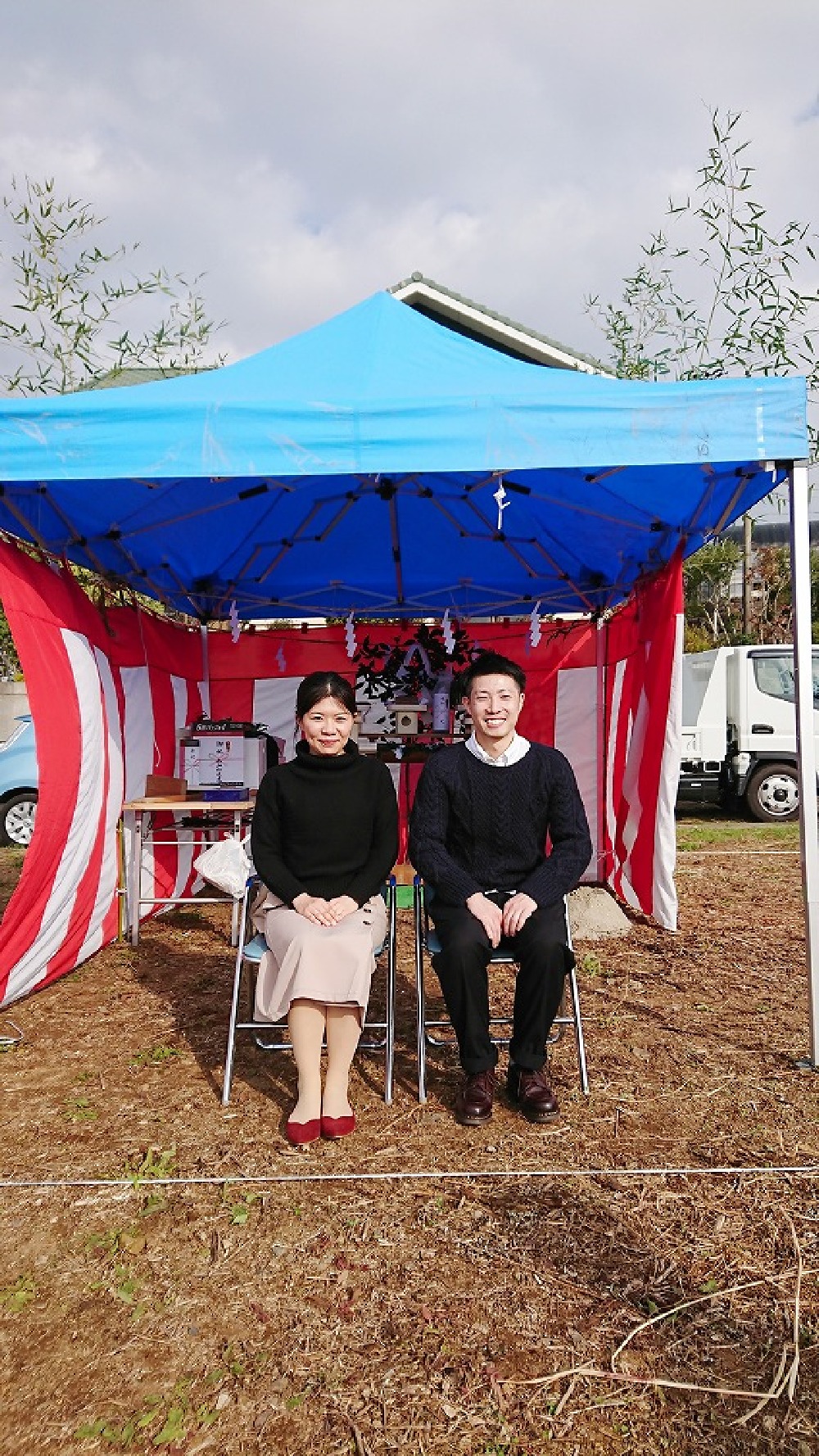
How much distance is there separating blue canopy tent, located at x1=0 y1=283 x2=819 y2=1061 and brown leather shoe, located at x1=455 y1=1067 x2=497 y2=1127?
3.79 feet

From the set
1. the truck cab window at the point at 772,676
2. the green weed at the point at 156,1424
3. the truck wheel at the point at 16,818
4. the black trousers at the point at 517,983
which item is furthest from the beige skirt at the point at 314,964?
the truck cab window at the point at 772,676

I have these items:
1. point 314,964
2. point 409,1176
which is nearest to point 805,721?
point 314,964

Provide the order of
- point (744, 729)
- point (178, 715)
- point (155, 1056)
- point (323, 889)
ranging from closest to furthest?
point (323, 889) → point (155, 1056) → point (178, 715) → point (744, 729)

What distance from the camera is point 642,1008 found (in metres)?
3.94

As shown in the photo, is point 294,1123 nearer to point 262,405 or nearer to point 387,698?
point 262,405

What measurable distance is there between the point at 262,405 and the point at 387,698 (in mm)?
3822

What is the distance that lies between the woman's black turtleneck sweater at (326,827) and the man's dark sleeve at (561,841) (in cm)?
48

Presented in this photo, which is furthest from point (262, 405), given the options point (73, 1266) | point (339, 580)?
point (339, 580)

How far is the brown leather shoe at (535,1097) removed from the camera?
2816 millimetres

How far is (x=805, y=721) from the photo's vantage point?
3.16m

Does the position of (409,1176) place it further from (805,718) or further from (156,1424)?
(805,718)

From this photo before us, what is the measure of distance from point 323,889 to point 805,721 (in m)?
1.70

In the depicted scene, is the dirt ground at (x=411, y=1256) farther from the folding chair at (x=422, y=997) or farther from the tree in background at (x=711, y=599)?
the tree in background at (x=711, y=599)

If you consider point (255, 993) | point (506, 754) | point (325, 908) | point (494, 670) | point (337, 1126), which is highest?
point (494, 670)
